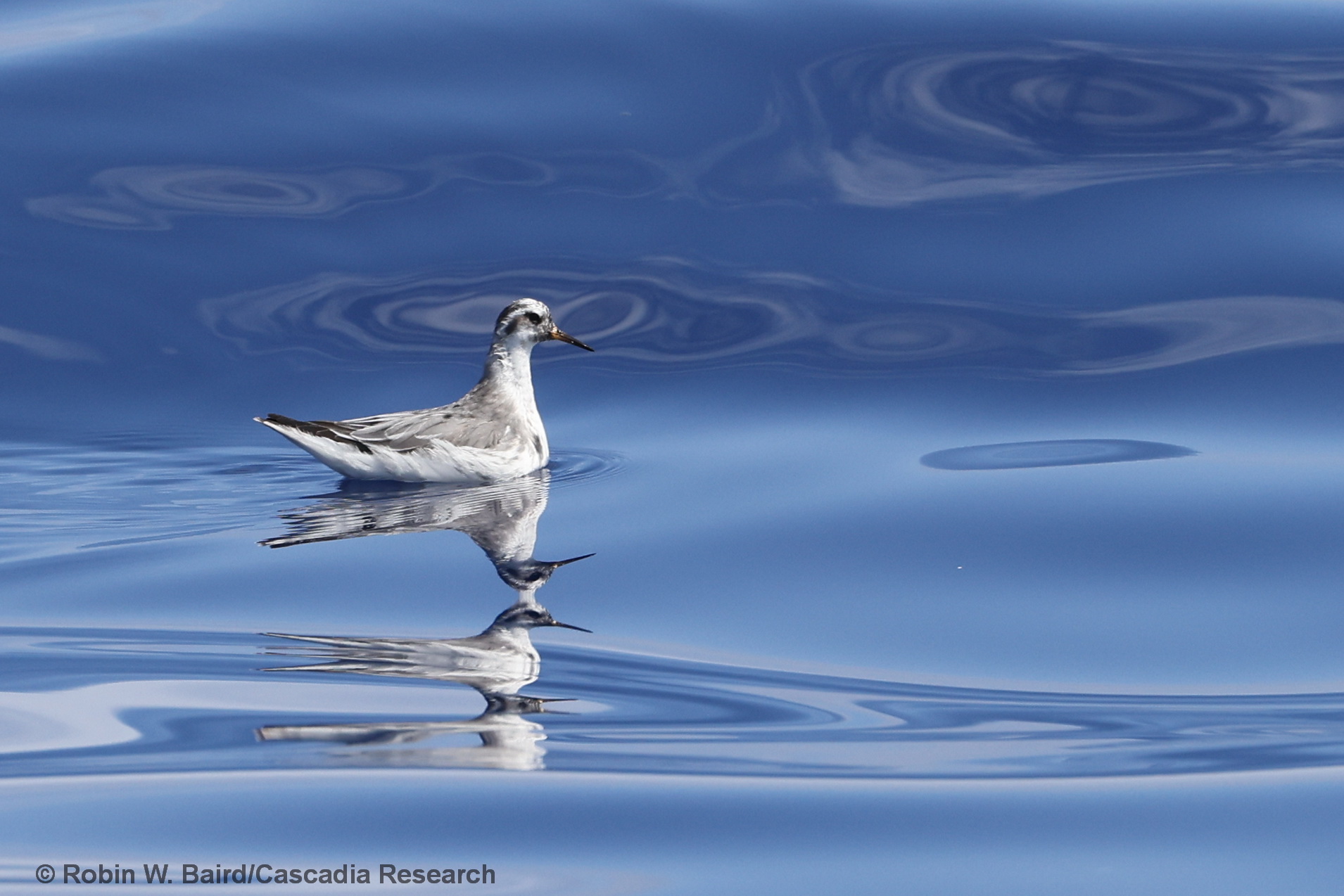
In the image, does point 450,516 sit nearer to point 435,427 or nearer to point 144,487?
point 435,427

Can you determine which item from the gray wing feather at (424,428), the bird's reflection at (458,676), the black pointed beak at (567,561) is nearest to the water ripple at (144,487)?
the gray wing feather at (424,428)

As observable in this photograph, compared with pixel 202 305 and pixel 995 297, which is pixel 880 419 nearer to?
pixel 995 297

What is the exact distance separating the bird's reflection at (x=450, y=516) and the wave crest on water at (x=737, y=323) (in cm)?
92

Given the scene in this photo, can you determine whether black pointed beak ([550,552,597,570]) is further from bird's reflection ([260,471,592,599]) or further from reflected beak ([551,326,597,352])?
reflected beak ([551,326,597,352])

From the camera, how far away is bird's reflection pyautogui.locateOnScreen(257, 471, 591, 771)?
3988mm

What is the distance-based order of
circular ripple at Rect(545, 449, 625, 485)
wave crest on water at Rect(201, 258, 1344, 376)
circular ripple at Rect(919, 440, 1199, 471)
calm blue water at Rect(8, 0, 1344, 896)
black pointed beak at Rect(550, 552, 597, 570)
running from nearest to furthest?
calm blue water at Rect(8, 0, 1344, 896)
black pointed beak at Rect(550, 552, 597, 570)
circular ripple at Rect(919, 440, 1199, 471)
circular ripple at Rect(545, 449, 625, 485)
wave crest on water at Rect(201, 258, 1344, 376)

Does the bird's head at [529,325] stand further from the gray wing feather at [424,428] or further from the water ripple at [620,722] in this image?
the water ripple at [620,722]

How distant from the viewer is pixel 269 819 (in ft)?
11.9

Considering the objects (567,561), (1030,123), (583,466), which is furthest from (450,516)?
(1030,123)

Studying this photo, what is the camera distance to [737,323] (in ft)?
26.1

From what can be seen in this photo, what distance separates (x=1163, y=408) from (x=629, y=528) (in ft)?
8.95

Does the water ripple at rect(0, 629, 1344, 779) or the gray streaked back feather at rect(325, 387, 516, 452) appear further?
the gray streaked back feather at rect(325, 387, 516, 452)

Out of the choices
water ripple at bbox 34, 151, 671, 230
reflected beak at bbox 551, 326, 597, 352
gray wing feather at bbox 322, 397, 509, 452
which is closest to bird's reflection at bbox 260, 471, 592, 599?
gray wing feather at bbox 322, 397, 509, 452

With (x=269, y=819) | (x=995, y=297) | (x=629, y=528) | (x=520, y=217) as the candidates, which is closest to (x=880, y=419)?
(x=995, y=297)
